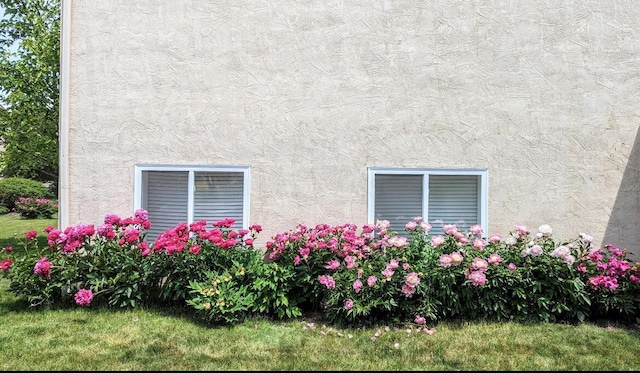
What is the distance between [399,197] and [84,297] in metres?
4.44

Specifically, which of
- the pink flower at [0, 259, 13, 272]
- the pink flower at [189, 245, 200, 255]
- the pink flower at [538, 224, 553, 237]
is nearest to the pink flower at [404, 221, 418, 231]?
the pink flower at [538, 224, 553, 237]

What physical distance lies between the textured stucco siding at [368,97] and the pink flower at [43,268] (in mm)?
842

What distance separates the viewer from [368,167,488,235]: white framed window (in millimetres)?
6305

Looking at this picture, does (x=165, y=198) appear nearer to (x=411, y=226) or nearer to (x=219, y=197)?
(x=219, y=197)

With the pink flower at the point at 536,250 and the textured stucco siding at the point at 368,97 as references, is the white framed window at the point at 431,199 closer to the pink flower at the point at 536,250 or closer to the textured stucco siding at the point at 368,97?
the textured stucco siding at the point at 368,97

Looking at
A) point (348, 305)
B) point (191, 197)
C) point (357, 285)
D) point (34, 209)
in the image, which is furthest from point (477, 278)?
point (34, 209)

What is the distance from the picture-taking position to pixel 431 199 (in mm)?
6312

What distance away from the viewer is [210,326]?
520cm

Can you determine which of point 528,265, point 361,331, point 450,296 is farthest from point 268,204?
point 528,265

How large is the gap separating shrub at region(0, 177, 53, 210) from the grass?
20.3m

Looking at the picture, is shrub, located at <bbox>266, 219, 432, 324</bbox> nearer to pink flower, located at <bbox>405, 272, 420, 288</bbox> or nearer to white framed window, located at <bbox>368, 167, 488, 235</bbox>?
pink flower, located at <bbox>405, 272, 420, 288</bbox>

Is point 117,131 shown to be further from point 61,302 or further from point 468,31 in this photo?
point 468,31

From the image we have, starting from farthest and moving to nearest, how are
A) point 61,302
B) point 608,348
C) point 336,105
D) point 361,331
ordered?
point 336,105, point 61,302, point 361,331, point 608,348

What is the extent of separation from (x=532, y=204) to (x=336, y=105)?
3.19 meters
